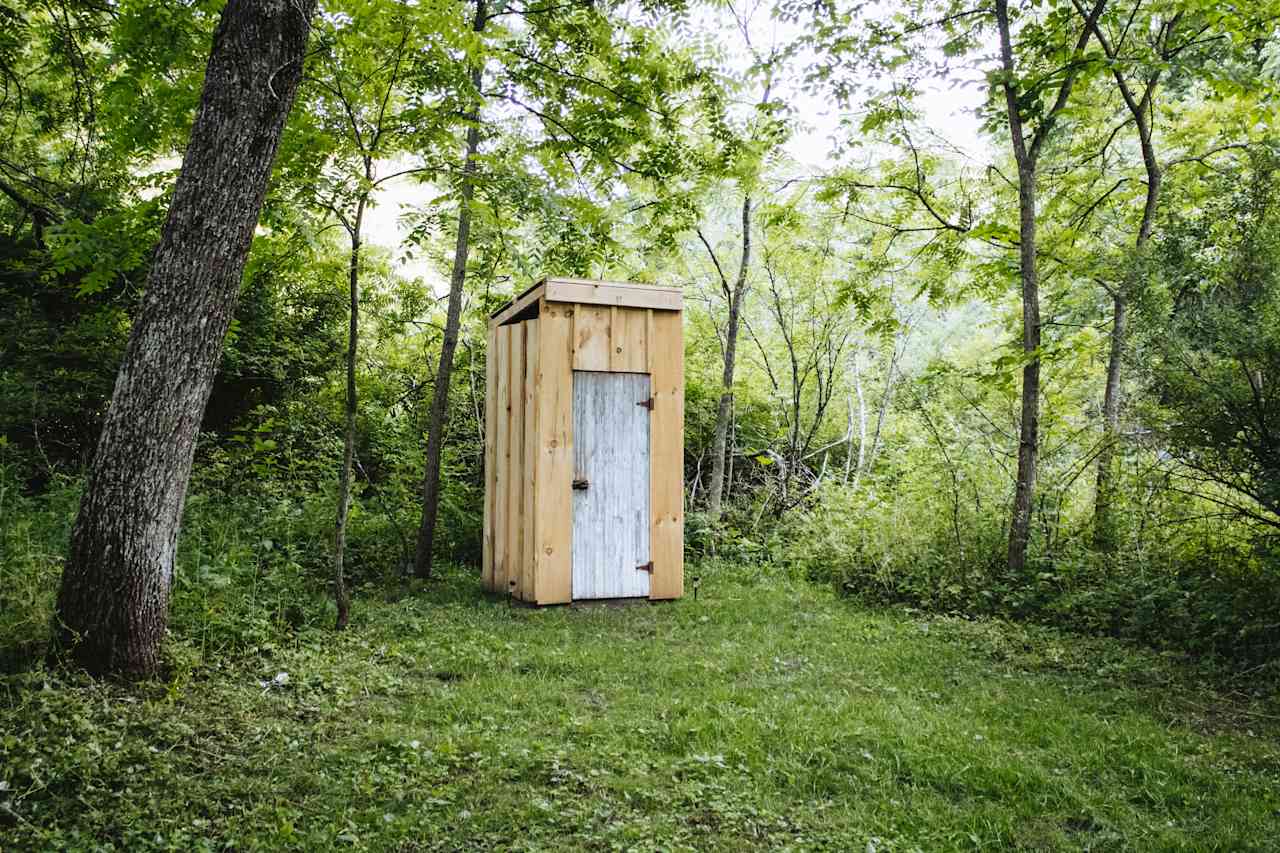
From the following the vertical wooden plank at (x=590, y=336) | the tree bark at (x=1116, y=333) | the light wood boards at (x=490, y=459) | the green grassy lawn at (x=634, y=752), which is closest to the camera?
the green grassy lawn at (x=634, y=752)

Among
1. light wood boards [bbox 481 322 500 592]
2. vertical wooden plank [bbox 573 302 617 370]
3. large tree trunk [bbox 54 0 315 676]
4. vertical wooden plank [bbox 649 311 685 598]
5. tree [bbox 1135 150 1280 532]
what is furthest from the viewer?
light wood boards [bbox 481 322 500 592]

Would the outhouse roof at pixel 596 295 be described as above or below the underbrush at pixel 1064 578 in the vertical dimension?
above

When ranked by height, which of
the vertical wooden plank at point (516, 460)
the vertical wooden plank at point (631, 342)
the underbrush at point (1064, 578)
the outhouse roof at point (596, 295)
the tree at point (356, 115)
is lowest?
the underbrush at point (1064, 578)

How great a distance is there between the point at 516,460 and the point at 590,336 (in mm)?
1279

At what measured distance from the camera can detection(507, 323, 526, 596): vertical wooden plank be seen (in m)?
6.89

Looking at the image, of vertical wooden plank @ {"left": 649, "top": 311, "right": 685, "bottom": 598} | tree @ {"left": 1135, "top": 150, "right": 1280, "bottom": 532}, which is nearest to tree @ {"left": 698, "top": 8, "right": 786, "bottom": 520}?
vertical wooden plank @ {"left": 649, "top": 311, "right": 685, "bottom": 598}

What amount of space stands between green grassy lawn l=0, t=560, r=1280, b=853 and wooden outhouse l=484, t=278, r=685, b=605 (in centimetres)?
141

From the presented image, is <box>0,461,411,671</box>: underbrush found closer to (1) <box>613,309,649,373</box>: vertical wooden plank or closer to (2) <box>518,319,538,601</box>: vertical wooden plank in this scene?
(2) <box>518,319,538,601</box>: vertical wooden plank

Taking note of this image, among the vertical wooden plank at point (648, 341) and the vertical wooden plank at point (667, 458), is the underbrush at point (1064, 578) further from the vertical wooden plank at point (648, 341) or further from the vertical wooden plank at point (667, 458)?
the vertical wooden plank at point (648, 341)

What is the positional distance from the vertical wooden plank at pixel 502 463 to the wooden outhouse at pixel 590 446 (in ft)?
0.07

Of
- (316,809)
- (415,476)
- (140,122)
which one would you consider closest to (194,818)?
(316,809)

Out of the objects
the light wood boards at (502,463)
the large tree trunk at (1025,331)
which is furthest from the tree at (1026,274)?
the light wood boards at (502,463)

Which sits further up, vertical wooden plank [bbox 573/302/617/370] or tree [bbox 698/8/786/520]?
tree [bbox 698/8/786/520]

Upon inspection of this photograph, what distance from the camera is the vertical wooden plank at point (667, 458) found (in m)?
7.02
